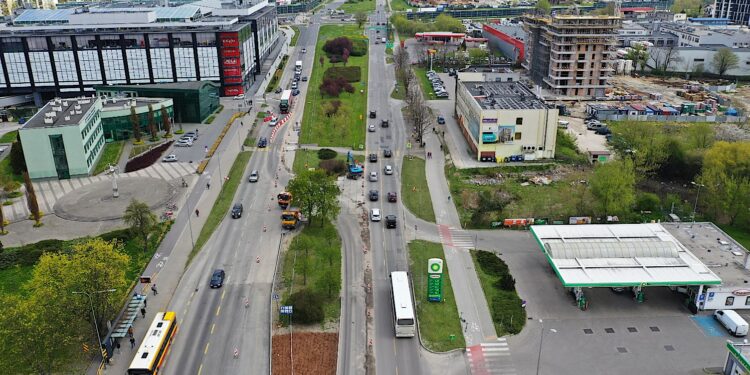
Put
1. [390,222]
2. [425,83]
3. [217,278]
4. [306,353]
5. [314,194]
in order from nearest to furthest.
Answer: [306,353]
[217,278]
[314,194]
[390,222]
[425,83]

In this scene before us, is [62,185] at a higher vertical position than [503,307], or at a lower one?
higher

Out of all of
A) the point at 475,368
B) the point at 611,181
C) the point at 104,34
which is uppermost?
the point at 104,34

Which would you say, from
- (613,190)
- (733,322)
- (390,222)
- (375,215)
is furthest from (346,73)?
(733,322)

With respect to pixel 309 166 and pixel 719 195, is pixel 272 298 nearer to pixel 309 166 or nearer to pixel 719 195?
pixel 309 166

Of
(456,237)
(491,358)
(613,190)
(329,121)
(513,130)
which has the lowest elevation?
(491,358)

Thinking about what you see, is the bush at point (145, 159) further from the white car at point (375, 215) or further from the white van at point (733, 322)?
the white van at point (733, 322)

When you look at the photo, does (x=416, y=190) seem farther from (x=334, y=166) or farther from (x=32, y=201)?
(x=32, y=201)

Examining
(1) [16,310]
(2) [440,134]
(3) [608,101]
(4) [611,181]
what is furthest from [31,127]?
(3) [608,101]
